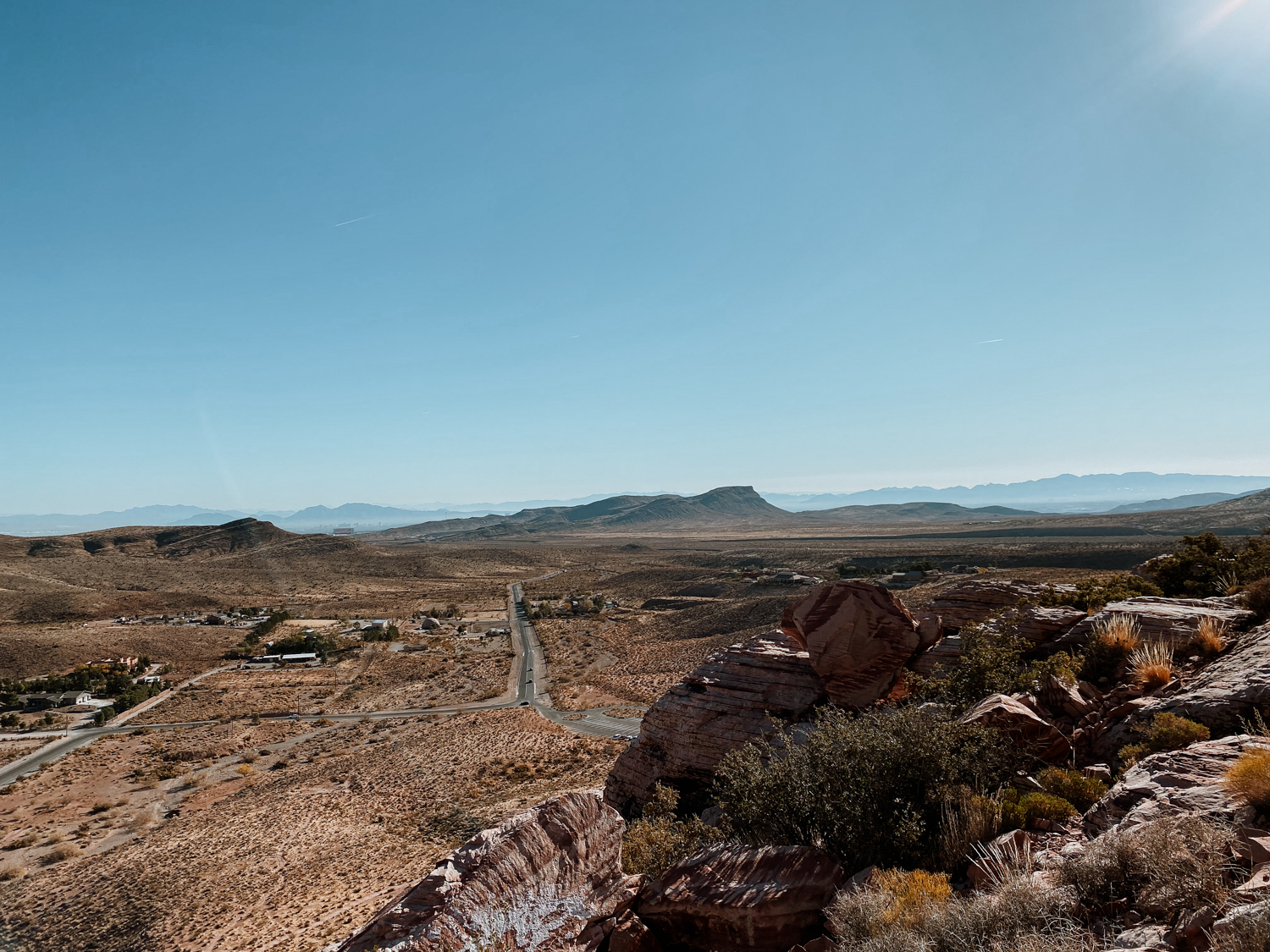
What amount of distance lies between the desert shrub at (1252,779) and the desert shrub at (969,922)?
231 cm

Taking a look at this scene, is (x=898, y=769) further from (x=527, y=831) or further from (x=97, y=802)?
(x=97, y=802)

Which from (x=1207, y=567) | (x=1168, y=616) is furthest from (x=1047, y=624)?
(x=1207, y=567)

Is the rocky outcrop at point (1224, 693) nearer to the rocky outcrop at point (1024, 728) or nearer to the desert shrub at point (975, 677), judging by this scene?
the rocky outcrop at point (1024, 728)

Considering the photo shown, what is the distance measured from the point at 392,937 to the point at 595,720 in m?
38.4

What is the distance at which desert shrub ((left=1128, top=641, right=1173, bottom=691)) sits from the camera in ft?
38.6

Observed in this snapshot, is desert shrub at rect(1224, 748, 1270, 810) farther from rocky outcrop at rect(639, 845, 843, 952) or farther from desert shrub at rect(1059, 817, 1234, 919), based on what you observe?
rocky outcrop at rect(639, 845, 843, 952)

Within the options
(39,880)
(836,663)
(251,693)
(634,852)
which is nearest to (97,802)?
(39,880)

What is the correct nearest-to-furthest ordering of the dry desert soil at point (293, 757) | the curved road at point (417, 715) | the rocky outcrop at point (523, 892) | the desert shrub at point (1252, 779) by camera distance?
1. the desert shrub at point (1252, 779)
2. the rocky outcrop at point (523, 892)
3. the dry desert soil at point (293, 757)
4. the curved road at point (417, 715)

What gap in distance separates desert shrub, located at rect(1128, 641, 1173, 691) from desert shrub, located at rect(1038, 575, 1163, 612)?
19.2 ft

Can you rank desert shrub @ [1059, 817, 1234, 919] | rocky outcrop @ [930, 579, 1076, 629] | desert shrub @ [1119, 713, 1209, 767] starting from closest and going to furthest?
desert shrub @ [1059, 817, 1234, 919]
desert shrub @ [1119, 713, 1209, 767]
rocky outcrop @ [930, 579, 1076, 629]

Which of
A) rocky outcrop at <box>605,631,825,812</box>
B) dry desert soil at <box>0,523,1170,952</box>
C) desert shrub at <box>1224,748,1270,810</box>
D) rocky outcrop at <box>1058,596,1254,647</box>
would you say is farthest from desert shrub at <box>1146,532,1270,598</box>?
dry desert soil at <box>0,523,1170,952</box>

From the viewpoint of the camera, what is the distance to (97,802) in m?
34.1

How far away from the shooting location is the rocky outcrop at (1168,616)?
1341 cm

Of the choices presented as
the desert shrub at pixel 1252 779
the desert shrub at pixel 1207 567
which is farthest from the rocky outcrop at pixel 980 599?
the desert shrub at pixel 1252 779
